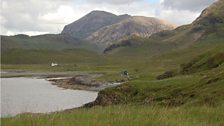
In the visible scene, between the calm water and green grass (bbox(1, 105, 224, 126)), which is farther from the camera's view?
the calm water

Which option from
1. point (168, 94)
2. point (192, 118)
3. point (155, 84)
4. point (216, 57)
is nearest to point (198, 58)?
point (216, 57)

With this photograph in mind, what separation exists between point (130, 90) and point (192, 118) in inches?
1873

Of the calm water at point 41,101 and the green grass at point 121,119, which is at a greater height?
the green grass at point 121,119

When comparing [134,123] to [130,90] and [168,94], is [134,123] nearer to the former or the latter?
[168,94]

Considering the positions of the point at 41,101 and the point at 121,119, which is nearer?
the point at 121,119

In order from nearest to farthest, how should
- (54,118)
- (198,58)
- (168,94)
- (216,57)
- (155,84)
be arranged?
(54,118), (168,94), (155,84), (216,57), (198,58)

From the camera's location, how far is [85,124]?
36.3 feet

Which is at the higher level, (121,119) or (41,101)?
(121,119)

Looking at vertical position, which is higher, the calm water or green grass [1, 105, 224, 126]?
green grass [1, 105, 224, 126]

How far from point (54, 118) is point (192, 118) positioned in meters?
4.75

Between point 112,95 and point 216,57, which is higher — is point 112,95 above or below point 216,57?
below

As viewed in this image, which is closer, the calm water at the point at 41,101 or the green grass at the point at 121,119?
the green grass at the point at 121,119

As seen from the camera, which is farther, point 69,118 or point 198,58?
point 198,58

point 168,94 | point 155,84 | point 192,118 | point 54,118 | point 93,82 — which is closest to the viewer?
point 54,118
